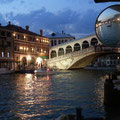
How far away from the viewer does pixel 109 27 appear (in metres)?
4.92

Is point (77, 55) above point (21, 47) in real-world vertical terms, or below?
below

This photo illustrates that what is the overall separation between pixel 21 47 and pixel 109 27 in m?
40.6

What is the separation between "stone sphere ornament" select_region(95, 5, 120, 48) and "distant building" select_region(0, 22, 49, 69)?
3240cm

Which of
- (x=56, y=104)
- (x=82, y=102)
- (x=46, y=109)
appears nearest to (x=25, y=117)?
(x=46, y=109)

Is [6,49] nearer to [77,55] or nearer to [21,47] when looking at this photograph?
[21,47]

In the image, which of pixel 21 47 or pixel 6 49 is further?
pixel 21 47

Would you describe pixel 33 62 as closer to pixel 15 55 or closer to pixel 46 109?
pixel 15 55

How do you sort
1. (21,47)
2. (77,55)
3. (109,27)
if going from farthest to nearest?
1. (21,47)
2. (77,55)
3. (109,27)

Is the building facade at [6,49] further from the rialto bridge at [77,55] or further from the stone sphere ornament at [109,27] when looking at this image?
the stone sphere ornament at [109,27]

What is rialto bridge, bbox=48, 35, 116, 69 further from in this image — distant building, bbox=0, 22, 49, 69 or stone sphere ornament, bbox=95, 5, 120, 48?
stone sphere ornament, bbox=95, 5, 120, 48

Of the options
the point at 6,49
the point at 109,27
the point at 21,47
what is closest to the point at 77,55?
the point at 21,47

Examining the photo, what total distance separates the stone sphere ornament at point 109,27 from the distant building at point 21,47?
32402mm

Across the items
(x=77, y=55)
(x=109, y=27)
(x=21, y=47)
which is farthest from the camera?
(x=21, y=47)

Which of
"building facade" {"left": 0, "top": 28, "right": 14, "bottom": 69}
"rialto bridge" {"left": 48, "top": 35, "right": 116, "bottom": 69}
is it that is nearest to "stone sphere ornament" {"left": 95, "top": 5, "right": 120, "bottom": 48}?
"rialto bridge" {"left": 48, "top": 35, "right": 116, "bottom": 69}
